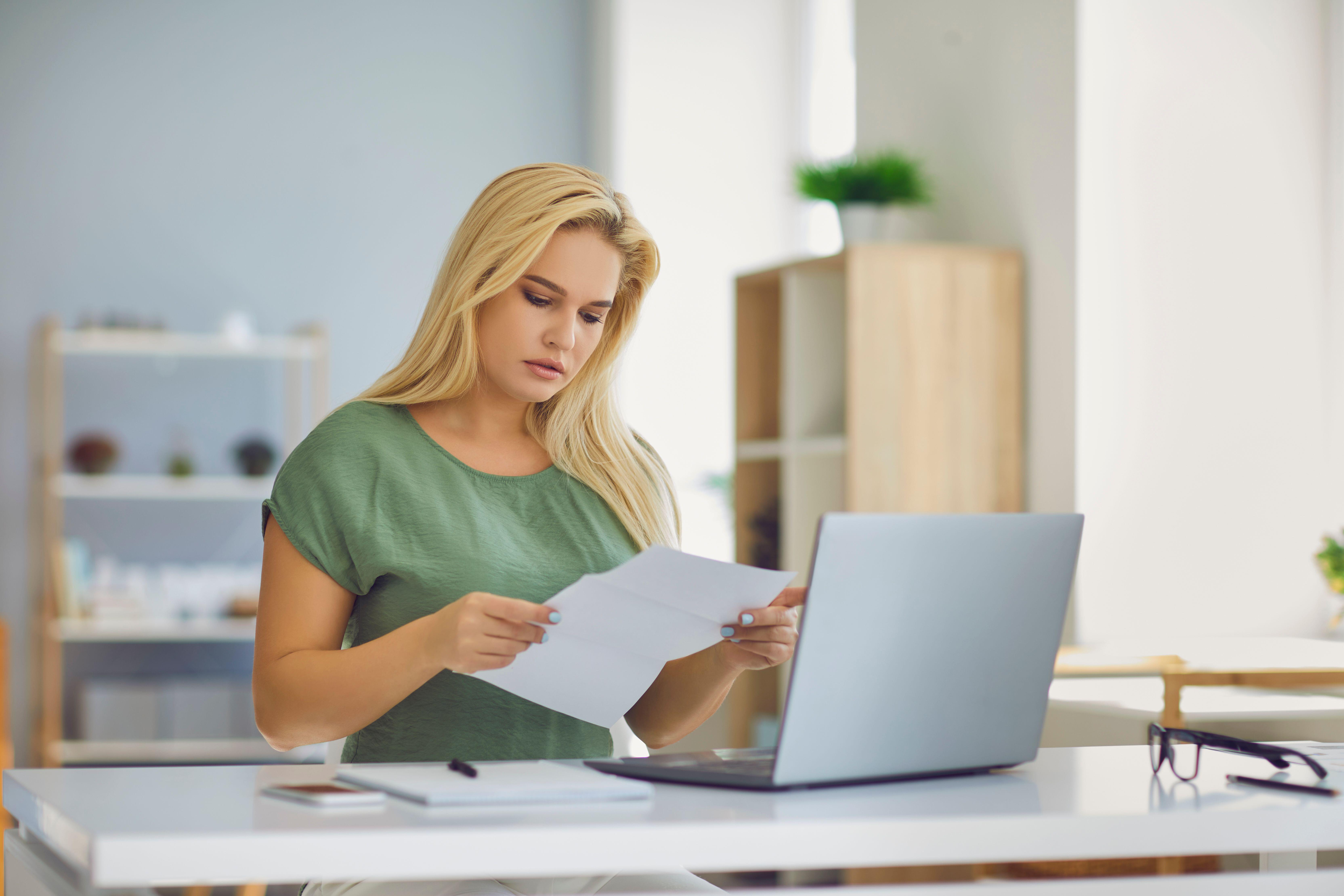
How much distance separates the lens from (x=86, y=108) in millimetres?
4445

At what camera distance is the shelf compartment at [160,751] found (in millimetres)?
4086

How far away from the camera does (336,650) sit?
140 cm

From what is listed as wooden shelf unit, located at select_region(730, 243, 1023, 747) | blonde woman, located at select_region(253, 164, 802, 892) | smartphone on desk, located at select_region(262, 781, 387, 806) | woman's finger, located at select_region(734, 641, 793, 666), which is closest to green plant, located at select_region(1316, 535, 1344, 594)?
wooden shelf unit, located at select_region(730, 243, 1023, 747)

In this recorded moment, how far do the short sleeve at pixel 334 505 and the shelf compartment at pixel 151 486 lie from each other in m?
2.77

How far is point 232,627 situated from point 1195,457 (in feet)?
9.46

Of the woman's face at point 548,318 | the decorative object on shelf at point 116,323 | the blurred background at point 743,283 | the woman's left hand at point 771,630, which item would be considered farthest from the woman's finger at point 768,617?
the decorative object on shelf at point 116,323

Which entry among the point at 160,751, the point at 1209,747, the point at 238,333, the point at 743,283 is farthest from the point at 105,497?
the point at 1209,747

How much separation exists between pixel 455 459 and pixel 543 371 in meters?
0.15

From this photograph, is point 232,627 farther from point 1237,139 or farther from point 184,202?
point 1237,139

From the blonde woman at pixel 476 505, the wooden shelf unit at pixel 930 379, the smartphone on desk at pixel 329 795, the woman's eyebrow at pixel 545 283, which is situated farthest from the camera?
the wooden shelf unit at pixel 930 379

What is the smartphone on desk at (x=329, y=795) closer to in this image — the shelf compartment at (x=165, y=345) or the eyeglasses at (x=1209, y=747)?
the eyeglasses at (x=1209, y=747)

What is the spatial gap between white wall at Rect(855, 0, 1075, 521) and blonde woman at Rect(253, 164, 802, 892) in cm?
139

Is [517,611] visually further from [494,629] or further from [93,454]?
[93,454]

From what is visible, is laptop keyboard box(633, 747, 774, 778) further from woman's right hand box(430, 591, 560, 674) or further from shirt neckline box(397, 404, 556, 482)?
Result: shirt neckline box(397, 404, 556, 482)
